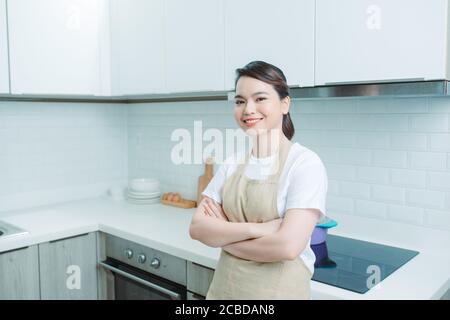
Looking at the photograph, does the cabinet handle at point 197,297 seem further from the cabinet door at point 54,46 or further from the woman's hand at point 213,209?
the cabinet door at point 54,46

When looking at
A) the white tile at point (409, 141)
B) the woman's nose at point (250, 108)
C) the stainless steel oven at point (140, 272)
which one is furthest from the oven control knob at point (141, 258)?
the white tile at point (409, 141)

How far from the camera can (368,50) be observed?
60.4 inches

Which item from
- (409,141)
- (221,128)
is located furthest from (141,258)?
(409,141)

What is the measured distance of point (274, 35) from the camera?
1.77m

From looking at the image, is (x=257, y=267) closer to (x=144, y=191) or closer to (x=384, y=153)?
(x=384, y=153)

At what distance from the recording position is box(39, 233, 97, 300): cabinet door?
6.85 feet

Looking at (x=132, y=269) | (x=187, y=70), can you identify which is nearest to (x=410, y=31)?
(x=187, y=70)

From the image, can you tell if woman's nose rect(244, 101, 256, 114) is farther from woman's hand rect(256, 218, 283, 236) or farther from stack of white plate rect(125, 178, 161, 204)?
stack of white plate rect(125, 178, 161, 204)

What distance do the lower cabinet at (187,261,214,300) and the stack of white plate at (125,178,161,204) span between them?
3.13ft

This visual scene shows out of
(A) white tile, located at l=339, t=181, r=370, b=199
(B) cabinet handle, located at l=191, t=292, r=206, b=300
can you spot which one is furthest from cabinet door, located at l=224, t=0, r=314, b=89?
(B) cabinet handle, located at l=191, t=292, r=206, b=300

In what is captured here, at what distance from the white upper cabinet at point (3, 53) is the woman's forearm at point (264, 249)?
4.82ft

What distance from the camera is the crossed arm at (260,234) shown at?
1.15m
